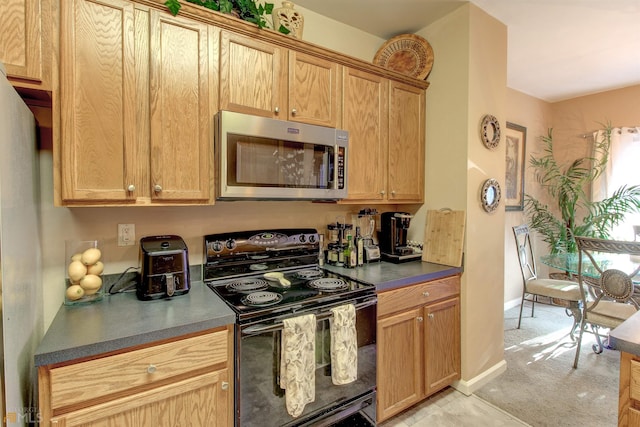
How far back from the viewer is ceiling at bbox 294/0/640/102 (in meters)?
2.23

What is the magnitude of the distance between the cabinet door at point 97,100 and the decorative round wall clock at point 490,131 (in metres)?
2.25

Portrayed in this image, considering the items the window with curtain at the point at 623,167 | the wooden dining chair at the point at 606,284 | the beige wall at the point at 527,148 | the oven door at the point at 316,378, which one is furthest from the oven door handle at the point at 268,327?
the window with curtain at the point at 623,167

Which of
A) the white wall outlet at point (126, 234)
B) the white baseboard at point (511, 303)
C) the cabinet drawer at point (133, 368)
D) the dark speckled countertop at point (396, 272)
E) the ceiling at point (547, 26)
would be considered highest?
the ceiling at point (547, 26)

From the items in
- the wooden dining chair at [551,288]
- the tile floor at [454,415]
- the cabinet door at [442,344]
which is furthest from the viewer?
the wooden dining chair at [551,288]

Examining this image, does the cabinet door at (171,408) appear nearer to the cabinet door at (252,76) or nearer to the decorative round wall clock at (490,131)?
the cabinet door at (252,76)

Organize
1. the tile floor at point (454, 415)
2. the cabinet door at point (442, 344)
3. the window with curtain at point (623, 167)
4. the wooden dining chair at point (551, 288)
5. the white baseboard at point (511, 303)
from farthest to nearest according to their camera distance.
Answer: the white baseboard at point (511, 303), the window with curtain at point (623, 167), the wooden dining chair at point (551, 288), the cabinet door at point (442, 344), the tile floor at point (454, 415)

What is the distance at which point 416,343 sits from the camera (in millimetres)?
2047

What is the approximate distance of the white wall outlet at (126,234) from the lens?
1.71 meters

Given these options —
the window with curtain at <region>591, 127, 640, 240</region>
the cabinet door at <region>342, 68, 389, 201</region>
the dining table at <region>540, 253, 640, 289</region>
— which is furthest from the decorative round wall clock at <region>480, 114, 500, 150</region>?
the window with curtain at <region>591, 127, 640, 240</region>

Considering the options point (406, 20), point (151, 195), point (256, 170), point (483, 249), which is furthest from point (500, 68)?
point (151, 195)

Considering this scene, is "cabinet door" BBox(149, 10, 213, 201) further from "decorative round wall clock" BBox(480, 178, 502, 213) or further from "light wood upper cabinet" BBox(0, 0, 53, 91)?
"decorative round wall clock" BBox(480, 178, 502, 213)

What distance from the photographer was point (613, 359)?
9.00 feet

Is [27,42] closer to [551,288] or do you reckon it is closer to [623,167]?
[551,288]

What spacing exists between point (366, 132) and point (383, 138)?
167mm
